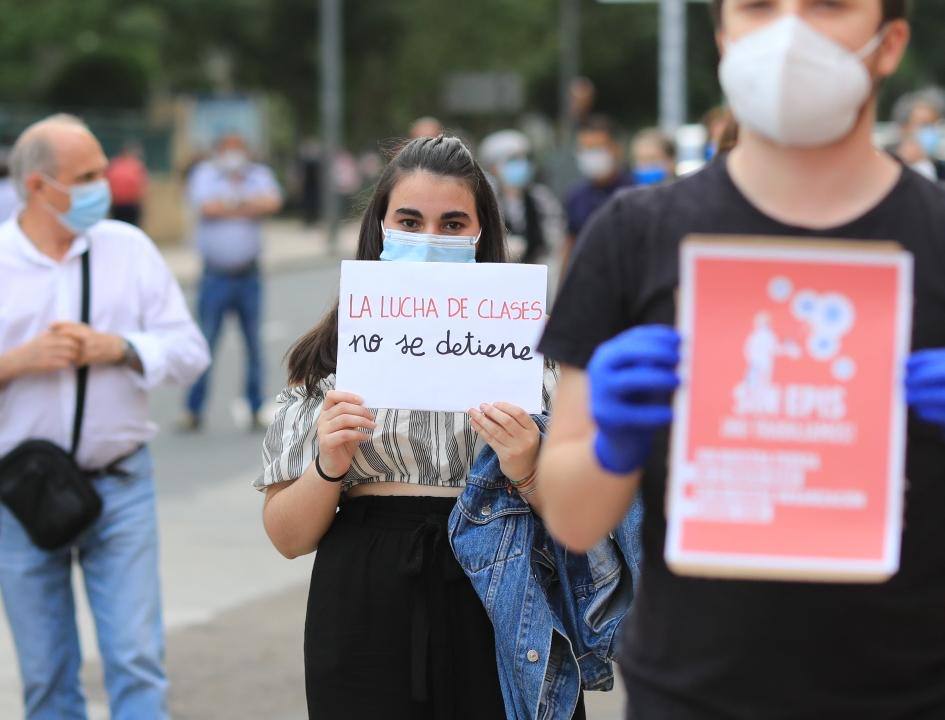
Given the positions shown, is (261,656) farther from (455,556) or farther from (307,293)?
(307,293)

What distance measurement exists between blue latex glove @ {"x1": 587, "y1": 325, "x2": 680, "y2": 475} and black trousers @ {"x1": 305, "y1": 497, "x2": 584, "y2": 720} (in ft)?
4.53

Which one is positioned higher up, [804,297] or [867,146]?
[867,146]

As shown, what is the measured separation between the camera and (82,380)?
191 inches

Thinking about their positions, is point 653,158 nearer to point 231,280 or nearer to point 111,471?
point 231,280

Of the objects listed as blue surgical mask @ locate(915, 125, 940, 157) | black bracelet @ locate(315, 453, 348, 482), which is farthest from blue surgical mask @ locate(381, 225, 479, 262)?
blue surgical mask @ locate(915, 125, 940, 157)

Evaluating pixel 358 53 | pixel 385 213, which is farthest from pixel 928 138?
pixel 358 53

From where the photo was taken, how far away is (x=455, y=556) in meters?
3.40

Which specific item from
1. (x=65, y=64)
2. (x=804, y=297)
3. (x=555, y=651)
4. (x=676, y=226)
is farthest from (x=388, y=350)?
(x=65, y=64)

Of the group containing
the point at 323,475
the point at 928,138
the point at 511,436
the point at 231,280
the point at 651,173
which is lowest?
the point at 231,280

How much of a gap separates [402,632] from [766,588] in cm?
136

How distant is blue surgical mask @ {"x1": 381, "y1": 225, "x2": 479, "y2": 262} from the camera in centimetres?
354

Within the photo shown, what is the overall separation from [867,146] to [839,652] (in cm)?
66

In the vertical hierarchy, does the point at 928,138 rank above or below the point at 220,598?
above

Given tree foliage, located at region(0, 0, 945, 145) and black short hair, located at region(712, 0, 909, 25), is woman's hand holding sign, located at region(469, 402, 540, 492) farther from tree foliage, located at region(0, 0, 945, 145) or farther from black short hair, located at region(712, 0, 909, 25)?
tree foliage, located at region(0, 0, 945, 145)
